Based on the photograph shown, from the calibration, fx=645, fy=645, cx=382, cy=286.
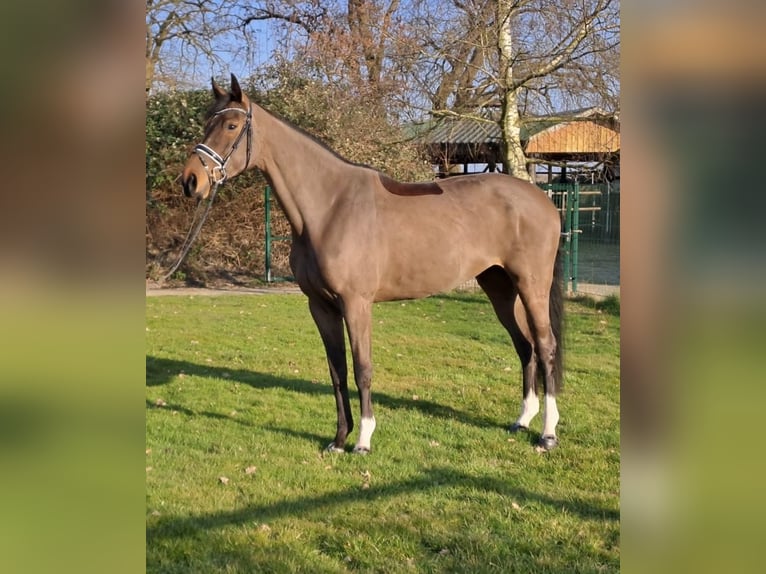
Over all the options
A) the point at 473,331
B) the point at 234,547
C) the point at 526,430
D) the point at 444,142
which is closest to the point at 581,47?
the point at 473,331

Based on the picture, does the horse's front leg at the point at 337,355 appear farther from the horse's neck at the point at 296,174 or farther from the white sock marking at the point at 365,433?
the horse's neck at the point at 296,174

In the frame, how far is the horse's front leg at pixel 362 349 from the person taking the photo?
3.95 m

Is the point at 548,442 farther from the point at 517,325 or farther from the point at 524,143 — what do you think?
the point at 524,143

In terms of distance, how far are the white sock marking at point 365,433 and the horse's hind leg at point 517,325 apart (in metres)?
1.10

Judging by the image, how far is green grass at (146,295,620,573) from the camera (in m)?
2.81

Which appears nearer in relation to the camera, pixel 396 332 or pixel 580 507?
pixel 580 507

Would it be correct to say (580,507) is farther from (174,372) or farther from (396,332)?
(396,332)

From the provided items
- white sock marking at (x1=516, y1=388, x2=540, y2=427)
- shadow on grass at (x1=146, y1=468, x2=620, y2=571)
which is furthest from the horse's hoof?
shadow on grass at (x1=146, y1=468, x2=620, y2=571)

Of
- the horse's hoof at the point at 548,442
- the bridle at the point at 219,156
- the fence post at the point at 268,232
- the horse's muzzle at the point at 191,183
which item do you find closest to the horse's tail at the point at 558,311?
the horse's hoof at the point at 548,442

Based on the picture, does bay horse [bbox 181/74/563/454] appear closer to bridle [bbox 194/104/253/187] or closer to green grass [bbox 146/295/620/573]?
bridle [bbox 194/104/253/187]

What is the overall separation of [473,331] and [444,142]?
8.20m
